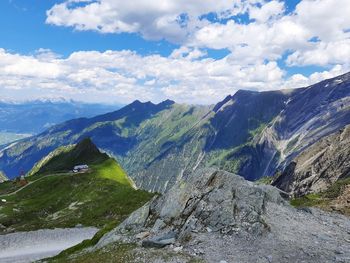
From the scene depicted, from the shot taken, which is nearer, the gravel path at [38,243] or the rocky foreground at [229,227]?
the rocky foreground at [229,227]

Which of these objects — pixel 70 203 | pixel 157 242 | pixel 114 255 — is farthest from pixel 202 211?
pixel 70 203

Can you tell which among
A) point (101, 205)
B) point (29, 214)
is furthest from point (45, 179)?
point (101, 205)

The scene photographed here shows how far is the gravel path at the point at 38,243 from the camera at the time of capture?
7569cm

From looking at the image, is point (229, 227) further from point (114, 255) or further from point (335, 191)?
point (335, 191)

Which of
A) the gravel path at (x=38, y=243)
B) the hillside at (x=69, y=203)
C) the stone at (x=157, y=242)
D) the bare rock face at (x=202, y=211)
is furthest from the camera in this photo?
the hillside at (x=69, y=203)

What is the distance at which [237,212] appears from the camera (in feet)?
138

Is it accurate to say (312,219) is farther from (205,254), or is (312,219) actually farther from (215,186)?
(205,254)

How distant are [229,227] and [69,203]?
379 feet

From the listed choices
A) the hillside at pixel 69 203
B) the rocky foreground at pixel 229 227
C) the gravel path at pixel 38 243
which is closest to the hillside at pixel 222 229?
the rocky foreground at pixel 229 227

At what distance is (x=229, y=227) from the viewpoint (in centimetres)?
4034

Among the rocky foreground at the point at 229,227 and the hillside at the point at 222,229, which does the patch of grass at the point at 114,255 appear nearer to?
the hillside at the point at 222,229

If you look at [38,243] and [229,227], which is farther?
[38,243]

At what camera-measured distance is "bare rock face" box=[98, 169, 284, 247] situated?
40625mm

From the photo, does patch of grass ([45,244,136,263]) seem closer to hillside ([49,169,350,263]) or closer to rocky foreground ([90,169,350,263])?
hillside ([49,169,350,263])
